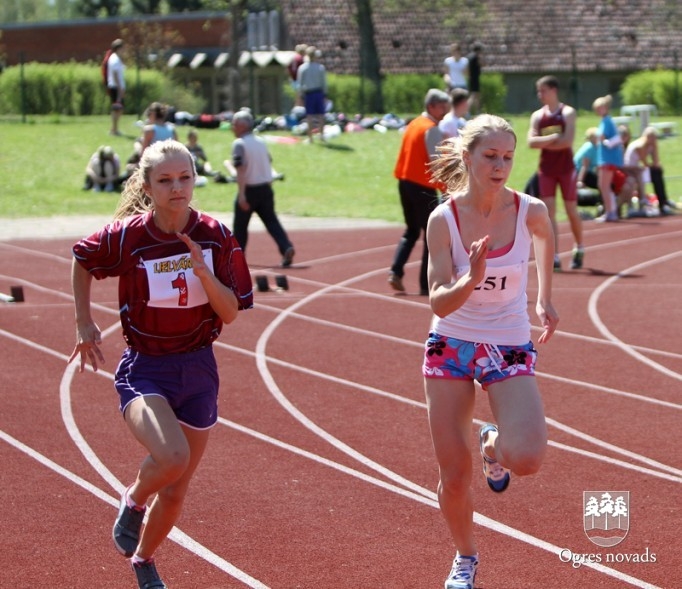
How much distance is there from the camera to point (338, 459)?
731cm

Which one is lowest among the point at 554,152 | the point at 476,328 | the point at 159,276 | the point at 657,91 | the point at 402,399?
the point at 657,91

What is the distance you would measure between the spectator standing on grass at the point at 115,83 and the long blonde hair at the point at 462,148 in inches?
904

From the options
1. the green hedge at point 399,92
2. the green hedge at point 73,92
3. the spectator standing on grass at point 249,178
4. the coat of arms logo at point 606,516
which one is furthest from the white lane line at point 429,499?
the green hedge at point 399,92

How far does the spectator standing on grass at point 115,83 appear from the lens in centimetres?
2780

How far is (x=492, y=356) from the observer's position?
198 inches

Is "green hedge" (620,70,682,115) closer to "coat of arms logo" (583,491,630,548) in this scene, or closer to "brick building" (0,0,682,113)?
"brick building" (0,0,682,113)

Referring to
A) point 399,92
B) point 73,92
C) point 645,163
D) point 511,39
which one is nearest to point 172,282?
point 645,163

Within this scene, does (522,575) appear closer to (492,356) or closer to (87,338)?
(492,356)

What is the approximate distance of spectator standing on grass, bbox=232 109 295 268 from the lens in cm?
1454

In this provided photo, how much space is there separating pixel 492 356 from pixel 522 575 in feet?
3.36

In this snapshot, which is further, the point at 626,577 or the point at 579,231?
the point at 579,231

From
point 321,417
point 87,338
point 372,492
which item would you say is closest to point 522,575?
point 372,492

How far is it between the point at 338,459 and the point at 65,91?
28.7 meters

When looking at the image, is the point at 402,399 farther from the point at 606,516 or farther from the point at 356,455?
the point at 606,516
